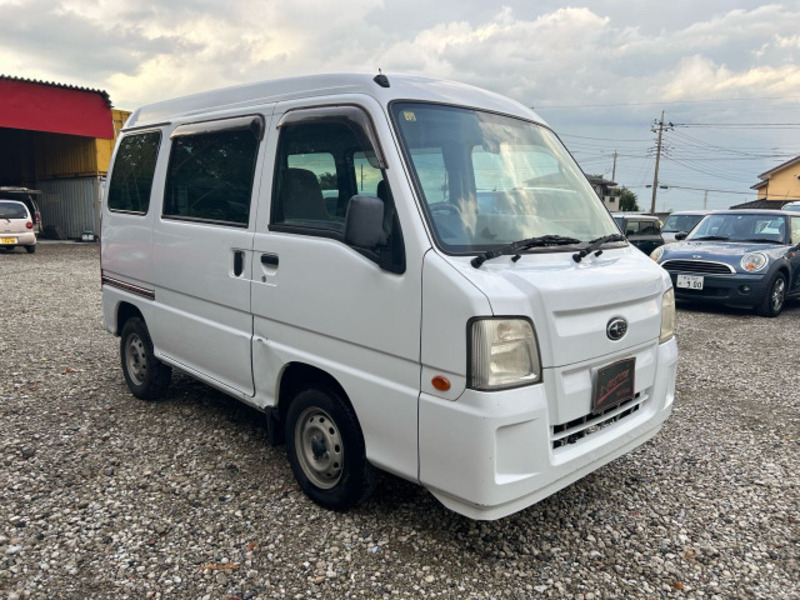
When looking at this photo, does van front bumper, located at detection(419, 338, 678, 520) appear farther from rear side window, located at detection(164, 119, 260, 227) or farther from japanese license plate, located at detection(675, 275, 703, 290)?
japanese license plate, located at detection(675, 275, 703, 290)

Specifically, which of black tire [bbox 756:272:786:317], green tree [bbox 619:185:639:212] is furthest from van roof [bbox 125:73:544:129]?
green tree [bbox 619:185:639:212]

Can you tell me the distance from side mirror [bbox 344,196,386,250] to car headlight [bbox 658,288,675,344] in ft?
5.34

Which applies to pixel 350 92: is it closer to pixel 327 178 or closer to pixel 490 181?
pixel 327 178

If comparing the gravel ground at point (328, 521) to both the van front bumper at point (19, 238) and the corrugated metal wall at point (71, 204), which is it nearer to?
the van front bumper at point (19, 238)

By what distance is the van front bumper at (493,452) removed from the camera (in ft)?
7.57

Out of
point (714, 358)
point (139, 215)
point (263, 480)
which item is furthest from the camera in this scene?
point (714, 358)

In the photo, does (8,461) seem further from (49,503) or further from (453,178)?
(453,178)

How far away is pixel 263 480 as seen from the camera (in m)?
3.47

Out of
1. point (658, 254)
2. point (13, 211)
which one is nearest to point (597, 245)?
point (658, 254)

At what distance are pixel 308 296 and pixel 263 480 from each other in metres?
1.24

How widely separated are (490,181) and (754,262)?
7.51 metres

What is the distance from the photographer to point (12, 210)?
17.3 meters

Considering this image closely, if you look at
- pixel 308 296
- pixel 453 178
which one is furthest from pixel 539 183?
pixel 308 296

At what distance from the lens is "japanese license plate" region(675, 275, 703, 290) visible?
29.4 feet
